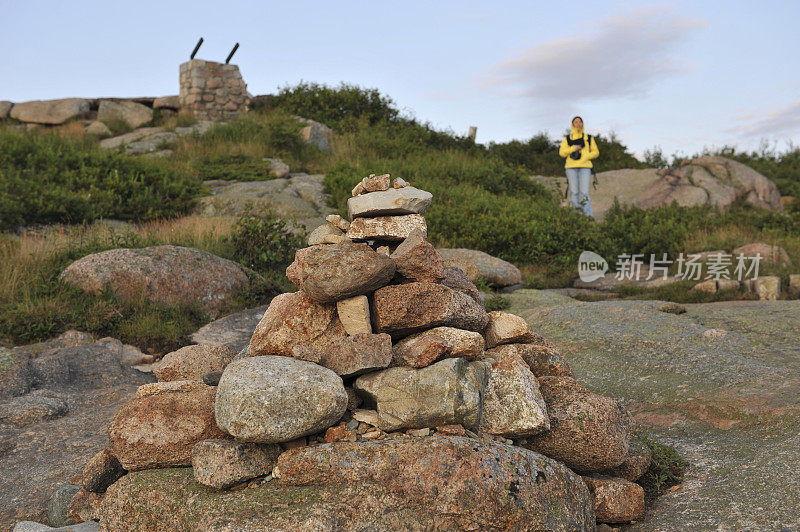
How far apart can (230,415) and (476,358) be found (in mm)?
1846

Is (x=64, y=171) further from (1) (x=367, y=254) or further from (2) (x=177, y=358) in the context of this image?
(1) (x=367, y=254)

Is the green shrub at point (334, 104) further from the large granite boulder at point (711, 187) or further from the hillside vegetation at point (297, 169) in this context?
the large granite boulder at point (711, 187)

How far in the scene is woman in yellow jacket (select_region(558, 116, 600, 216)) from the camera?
17.2 m

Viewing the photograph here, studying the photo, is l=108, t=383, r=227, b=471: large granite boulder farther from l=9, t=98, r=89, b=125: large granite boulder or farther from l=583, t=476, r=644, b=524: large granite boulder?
l=9, t=98, r=89, b=125: large granite boulder

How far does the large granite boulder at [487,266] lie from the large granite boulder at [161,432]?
788 centimetres

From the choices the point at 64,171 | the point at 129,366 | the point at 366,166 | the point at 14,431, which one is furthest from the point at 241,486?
the point at 366,166

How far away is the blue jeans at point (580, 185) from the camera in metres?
17.6

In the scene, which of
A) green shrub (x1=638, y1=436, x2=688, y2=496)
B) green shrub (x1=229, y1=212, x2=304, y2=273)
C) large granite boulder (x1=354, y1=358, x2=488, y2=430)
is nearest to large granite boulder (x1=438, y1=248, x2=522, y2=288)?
green shrub (x1=229, y1=212, x2=304, y2=273)

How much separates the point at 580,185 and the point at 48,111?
21.4 m

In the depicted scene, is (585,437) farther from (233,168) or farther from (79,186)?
(233,168)

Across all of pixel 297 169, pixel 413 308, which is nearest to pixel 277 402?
pixel 413 308

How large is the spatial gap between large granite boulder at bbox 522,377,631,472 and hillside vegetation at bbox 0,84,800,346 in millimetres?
6724

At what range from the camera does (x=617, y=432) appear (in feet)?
15.1

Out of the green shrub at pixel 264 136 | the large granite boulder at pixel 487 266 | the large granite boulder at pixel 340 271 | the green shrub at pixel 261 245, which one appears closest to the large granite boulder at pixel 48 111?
the green shrub at pixel 264 136
